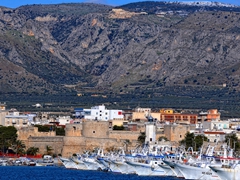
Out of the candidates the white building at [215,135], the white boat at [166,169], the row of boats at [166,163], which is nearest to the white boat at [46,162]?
the row of boats at [166,163]

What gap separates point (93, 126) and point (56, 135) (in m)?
11.3

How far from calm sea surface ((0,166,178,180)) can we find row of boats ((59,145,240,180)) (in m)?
1.88

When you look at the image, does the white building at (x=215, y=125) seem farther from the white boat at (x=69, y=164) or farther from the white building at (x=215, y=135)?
the white boat at (x=69, y=164)

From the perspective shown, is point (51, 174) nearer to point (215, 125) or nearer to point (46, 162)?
point (46, 162)

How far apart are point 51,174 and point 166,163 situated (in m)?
14.0

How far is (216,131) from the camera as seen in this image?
172 meters

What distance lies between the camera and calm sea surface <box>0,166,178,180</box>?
401ft

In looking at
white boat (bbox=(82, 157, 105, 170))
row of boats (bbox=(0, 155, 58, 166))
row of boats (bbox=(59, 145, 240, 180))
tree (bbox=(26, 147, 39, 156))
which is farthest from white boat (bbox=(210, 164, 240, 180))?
tree (bbox=(26, 147, 39, 156))

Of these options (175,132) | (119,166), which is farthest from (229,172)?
(175,132)

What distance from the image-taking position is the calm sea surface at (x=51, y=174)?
12238 centimetres

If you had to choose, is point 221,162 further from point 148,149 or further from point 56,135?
point 56,135

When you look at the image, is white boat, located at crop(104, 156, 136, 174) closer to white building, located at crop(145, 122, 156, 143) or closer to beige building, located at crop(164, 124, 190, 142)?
white building, located at crop(145, 122, 156, 143)

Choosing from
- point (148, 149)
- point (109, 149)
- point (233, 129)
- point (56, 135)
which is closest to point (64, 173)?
point (148, 149)

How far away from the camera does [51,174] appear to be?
129 metres
